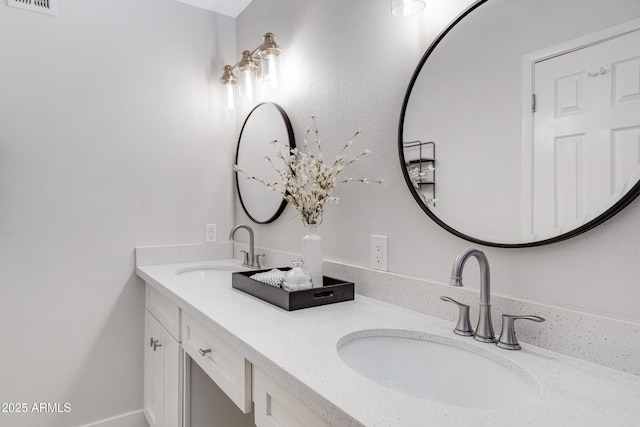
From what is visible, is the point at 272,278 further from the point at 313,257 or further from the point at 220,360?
the point at 220,360

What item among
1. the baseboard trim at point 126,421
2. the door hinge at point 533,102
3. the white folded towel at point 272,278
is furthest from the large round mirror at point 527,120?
the baseboard trim at point 126,421

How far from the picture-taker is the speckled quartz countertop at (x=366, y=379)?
0.61 metres

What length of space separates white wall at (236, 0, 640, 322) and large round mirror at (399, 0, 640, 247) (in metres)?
0.06

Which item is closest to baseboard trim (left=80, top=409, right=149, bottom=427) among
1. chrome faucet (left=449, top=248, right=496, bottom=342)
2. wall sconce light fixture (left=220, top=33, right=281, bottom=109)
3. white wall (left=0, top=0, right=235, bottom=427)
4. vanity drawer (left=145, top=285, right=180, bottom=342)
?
white wall (left=0, top=0, right=235, bottom=427)

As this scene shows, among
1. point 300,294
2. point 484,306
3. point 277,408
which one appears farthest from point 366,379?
point 300,294

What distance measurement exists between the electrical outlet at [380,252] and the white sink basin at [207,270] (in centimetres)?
89

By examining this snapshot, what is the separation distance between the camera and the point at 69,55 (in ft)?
6.10

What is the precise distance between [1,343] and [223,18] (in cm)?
209

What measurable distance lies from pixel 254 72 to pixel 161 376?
161cm

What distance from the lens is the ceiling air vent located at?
1.75 m

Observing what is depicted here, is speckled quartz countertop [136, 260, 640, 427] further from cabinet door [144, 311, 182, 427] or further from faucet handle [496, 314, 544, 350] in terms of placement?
cabinet door [144, 311, 182, 427]

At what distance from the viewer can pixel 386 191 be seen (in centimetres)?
134

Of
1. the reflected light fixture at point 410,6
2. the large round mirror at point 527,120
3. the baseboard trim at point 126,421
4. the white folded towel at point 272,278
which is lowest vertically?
the baseboard trim at point 126,421

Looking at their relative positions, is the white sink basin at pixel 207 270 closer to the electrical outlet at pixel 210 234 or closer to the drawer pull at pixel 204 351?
the electrical outlet at pixel 210 234
